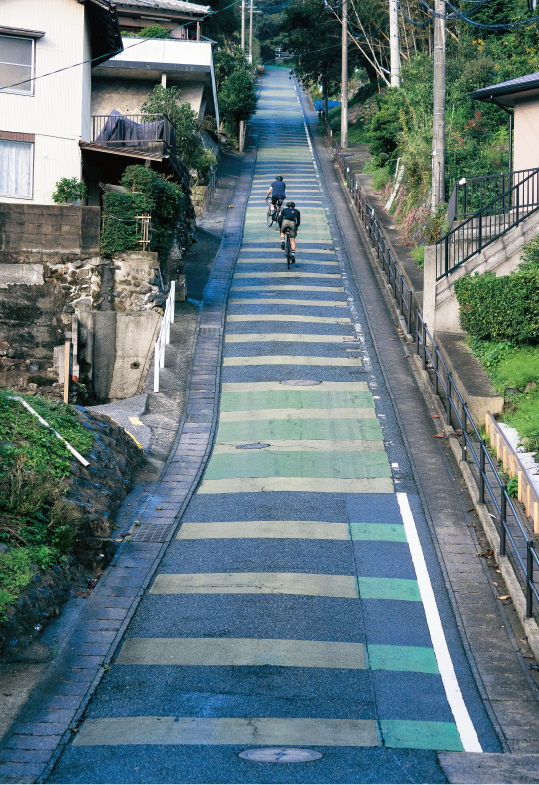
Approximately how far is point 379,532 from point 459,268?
9.41m

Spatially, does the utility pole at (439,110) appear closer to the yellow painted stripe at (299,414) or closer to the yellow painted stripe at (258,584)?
the yellow painted stripe at (299,414)

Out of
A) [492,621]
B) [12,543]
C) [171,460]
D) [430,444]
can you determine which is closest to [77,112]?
[171,460]

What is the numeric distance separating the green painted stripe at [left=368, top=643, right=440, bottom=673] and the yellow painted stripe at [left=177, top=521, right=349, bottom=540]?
9.77 ft

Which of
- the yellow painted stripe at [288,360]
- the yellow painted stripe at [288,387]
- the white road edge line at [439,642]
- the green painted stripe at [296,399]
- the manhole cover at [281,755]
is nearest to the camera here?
the manhole cover at [281,755]

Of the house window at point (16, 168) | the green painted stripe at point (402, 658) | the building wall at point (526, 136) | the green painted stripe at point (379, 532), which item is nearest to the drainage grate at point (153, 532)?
the green painted stripe at point (379, 532)

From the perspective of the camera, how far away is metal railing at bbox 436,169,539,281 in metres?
20.2

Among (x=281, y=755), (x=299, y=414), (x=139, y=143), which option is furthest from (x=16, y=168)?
(x=281, y=755)

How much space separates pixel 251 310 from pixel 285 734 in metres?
16.6

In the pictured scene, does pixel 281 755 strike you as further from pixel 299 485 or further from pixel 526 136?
pixel 526 136

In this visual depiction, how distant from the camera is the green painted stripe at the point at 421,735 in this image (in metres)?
7.92

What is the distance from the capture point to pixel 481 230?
68.5 feet

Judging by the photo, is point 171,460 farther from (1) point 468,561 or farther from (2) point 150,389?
(1) point 468,561

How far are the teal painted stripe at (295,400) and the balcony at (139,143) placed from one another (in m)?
8.48

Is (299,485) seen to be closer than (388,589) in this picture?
No
